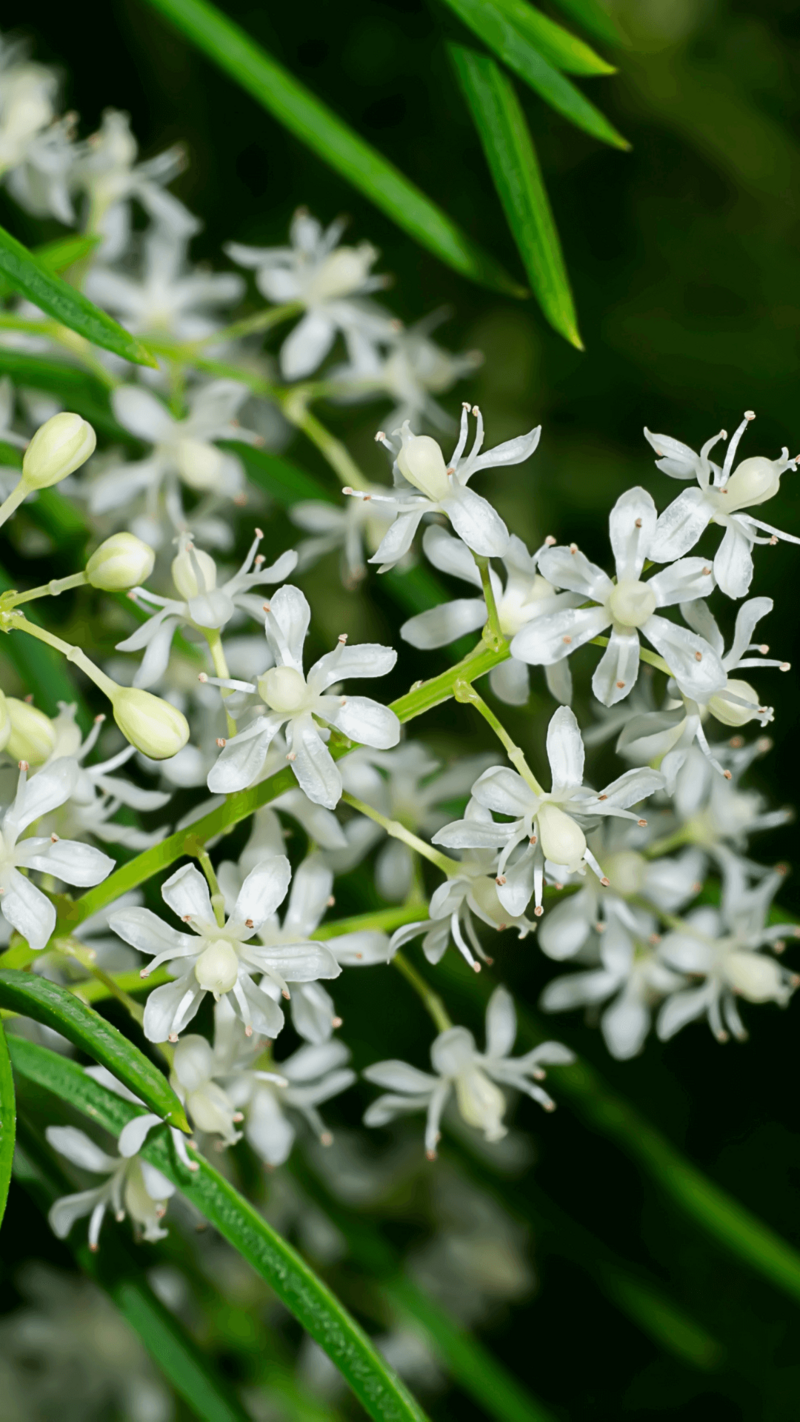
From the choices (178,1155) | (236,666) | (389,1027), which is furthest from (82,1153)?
(389,1027)

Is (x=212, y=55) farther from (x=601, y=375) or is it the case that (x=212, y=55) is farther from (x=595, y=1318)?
(x=595, y=1318)

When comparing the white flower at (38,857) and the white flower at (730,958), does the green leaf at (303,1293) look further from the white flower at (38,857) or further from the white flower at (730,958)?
the white flower at (730,958)

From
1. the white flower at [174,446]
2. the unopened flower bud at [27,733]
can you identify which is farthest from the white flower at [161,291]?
the unopened flower bud at [27,733]

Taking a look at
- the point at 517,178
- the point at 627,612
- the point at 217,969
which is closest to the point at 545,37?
the point at 517,178

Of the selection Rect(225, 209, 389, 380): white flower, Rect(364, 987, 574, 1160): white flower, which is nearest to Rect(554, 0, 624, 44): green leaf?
Rect(225, 209, 389, 380): white flower

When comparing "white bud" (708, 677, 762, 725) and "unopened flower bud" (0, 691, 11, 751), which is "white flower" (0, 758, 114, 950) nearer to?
"unopened flower bud" (0, 691, 11, 751)

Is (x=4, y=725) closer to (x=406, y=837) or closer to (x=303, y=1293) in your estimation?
Answer: (x=406, y=837)
